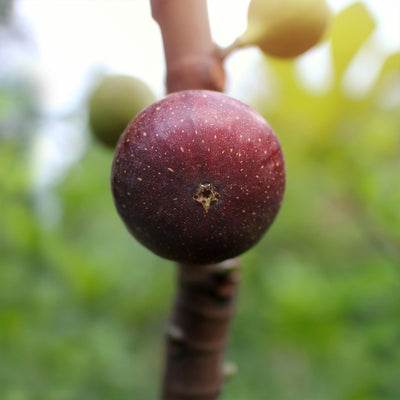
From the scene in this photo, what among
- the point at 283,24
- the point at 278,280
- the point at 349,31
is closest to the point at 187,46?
the point at 283,24

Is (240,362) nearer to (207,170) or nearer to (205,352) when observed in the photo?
(205,352)

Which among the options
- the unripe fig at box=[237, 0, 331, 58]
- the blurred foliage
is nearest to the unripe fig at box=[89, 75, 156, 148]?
the unripe fig at box=[237, 0, 331, 58]

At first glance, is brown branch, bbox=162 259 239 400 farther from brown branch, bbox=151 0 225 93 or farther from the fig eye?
brown branch, bbox=151 0 225 93

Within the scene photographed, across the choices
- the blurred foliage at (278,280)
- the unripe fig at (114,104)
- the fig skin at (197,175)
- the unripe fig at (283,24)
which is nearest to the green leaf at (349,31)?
the blurred foliage at (278,280)

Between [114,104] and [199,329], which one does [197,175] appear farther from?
[114,104]

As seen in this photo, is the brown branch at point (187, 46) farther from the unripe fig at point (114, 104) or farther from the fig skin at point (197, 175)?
the unripe fig at point (114, 104)
